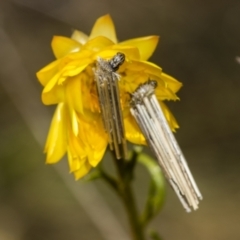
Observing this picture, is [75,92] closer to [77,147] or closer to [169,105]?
[77,147]

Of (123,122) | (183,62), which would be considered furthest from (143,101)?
(183,62)

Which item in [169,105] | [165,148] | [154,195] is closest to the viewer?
[165,148]

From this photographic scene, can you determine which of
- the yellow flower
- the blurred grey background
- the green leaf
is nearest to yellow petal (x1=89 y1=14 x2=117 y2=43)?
the yellow flower

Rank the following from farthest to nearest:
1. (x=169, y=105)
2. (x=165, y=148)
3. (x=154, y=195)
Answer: (x=169, y=105), (x=154, y=195), (x=165, y=148)

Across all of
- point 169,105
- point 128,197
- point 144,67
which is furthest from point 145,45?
point 169,105

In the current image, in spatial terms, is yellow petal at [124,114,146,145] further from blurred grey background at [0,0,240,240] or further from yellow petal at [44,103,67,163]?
blurred grey background at [0,0,240,240]
